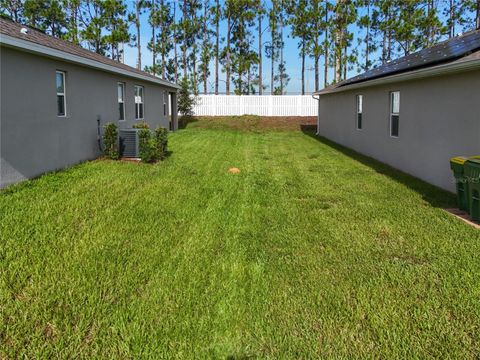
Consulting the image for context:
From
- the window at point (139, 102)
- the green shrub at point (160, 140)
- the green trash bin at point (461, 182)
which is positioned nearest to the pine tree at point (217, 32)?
the window at point (139, 102)

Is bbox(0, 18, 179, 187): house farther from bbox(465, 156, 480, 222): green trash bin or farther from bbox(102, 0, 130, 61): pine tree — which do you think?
bbox(102, 0, 130, 61): pine tree

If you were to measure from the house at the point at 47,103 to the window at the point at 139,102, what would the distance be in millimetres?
2375

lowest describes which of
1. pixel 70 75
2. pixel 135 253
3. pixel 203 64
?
pixel 135 253

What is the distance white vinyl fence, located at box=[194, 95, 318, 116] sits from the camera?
31406mm

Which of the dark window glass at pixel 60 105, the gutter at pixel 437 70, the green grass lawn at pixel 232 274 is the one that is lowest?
the green grass lawn at pixel 232 274

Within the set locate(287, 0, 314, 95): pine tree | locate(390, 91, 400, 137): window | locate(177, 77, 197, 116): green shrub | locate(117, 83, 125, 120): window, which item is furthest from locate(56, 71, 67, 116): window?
locate(287, 0, 314, 95): pine tree

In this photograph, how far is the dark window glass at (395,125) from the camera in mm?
10969

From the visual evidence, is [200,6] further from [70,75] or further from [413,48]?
[70,75]

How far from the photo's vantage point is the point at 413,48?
35.4m

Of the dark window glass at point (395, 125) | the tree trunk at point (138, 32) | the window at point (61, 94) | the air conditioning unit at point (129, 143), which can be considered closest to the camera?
the window at point (61, 94)

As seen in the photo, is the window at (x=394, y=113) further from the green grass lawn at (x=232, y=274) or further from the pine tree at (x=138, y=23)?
the pine tree at (x=138, y=23)

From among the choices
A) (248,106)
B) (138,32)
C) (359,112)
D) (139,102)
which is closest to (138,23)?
(138,32)

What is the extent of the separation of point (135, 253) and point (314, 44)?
35.0m

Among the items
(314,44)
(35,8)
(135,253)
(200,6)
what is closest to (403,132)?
(135,253)
